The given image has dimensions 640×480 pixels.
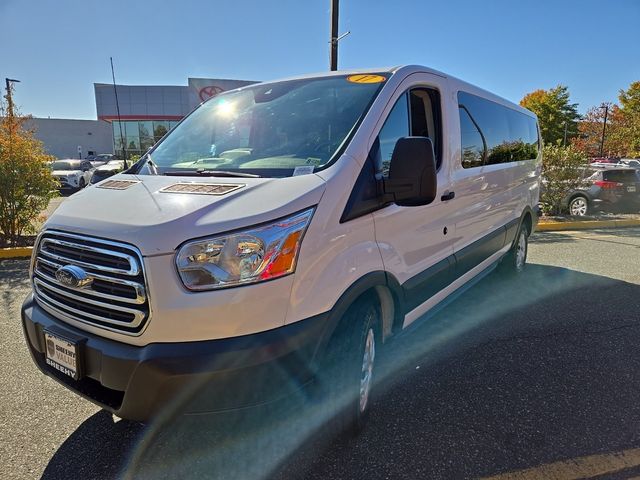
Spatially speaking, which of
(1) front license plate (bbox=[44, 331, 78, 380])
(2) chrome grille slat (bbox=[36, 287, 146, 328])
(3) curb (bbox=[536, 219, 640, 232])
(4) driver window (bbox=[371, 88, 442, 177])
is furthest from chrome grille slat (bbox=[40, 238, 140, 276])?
(3) curb (bbox=[536, 219, 640, 232])

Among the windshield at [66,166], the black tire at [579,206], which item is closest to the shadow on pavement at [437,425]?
the black tire at [579,206]

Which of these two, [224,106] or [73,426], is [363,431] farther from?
[224,106]

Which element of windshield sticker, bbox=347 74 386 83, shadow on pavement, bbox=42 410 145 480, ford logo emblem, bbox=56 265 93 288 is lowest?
shadow on pavement, bbox=42 410 145 480

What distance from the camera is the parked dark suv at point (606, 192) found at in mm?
12164

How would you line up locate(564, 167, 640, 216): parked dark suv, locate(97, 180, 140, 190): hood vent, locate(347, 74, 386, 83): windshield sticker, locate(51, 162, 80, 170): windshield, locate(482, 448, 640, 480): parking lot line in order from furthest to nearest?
locate(51, 162, 80, 170): windshield < locate(564, 167, 640, 216): parked dark suv < locate(347, 74, 386, 83): windshield sticker < locate(97, 180, 140, 190): hood vent < locate(482, 448, 640, 480): parking lot line

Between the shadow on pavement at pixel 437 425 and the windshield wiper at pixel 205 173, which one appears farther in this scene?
the windshield wiper at pixel 205 173

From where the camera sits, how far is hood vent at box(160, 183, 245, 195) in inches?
85.5

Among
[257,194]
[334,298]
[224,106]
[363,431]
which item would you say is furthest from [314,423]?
[224,106]

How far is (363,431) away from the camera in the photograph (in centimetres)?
265

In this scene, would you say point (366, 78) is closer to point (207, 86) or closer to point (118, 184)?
point (118, 184)

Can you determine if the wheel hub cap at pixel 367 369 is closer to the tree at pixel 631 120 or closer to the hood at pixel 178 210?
the hood at pixel 178 210

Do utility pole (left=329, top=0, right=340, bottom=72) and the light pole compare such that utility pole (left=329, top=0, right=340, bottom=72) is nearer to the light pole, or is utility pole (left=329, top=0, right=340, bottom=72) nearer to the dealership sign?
the light pole

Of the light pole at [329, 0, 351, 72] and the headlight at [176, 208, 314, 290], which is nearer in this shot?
the headlight at [176, 208, 314, 290]

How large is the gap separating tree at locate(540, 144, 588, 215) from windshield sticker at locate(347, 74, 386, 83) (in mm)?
9929
